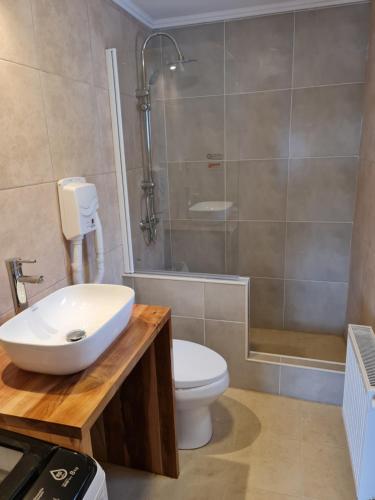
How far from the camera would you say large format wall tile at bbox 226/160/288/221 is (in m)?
2.61

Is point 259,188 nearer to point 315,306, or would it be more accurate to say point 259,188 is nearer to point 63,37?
point 315,306

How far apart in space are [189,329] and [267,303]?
0.83 metres

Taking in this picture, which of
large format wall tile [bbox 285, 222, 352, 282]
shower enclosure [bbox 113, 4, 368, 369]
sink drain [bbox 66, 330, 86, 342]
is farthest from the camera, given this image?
large format wall tile [bbox 285, 222, 352, 282]

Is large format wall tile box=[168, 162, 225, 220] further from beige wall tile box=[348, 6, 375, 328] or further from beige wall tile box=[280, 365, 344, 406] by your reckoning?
beige wall tile box=[280, 365, 344, 406]

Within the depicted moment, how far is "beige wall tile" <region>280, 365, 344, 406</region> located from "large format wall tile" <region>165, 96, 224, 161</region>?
59.7 inches

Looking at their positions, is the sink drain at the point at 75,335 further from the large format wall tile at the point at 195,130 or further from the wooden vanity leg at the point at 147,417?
the large format wall tile at the point at 195,130

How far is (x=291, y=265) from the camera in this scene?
274 centimetres

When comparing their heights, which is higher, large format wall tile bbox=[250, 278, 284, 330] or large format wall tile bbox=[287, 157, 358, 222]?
large format wall tile bbox=[287, 157, 358, 222]

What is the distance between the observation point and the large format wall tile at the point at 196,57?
8.01 ft

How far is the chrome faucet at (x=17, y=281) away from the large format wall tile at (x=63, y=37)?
2.62ft

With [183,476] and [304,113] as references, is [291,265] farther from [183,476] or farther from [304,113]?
[183,476]

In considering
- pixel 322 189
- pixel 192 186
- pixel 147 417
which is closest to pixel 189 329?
pixel 147 417

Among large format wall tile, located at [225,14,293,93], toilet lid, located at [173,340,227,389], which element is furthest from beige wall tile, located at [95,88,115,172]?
toilet lid, located at [173,340,227,389]

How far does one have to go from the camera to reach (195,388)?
171cm
